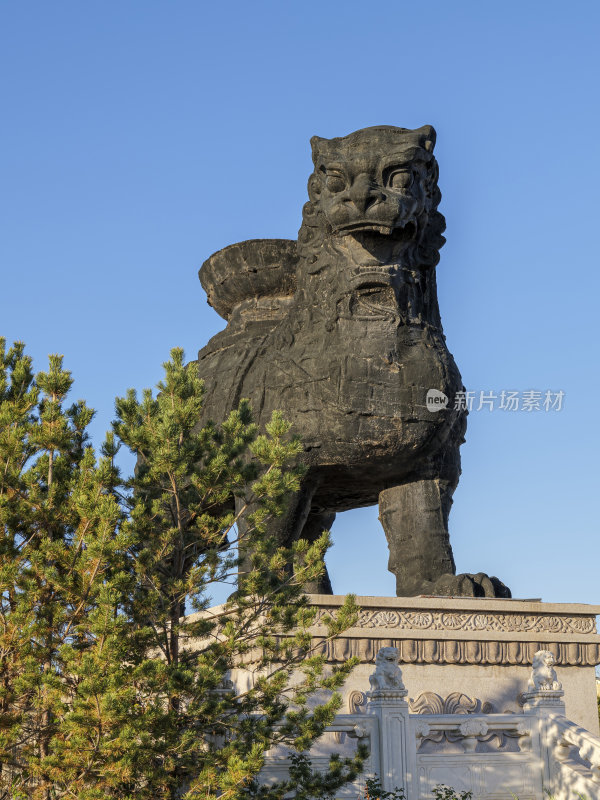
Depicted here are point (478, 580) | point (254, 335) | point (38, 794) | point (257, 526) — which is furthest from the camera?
point (254, 335)

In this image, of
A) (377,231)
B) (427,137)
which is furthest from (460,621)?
(427,137)

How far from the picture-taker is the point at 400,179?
8344 millimetres

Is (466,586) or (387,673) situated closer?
(387,673)

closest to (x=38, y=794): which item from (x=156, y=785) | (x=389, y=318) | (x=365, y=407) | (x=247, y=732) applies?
(x=156, y=785)

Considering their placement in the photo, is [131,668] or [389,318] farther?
[389,318]

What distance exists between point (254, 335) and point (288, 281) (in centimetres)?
59

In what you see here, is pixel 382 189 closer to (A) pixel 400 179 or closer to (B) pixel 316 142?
(A) pixel 400 179

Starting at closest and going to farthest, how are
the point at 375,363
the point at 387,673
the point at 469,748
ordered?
the point at 387,673, the point at 469,748, the point at 375,363

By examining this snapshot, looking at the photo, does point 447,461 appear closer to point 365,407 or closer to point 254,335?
point 365,407

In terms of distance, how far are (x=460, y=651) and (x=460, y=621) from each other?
0.22 meters

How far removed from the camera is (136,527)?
17.6ft

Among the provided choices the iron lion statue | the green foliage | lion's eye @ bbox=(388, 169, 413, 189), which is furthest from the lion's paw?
lion's eye @ bbox=(388, 169, 413, 189)

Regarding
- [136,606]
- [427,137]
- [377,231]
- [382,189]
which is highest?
[427,137]

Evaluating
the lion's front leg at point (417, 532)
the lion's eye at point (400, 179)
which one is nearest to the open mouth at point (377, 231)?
the lion's eye at point (400, 179)
